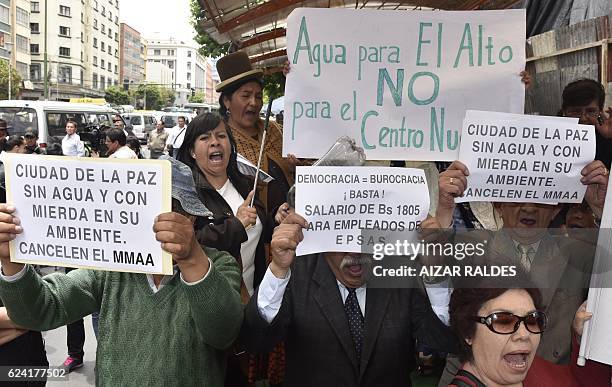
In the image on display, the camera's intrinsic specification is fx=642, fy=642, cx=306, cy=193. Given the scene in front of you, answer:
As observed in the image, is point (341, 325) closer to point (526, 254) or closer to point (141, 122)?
point (526, 254)

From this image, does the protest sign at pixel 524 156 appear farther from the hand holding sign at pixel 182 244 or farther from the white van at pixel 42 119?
the white van at pixel 42 119

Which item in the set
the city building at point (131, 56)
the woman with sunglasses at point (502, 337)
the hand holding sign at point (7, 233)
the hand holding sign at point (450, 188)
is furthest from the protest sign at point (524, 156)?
the city building at point (131, 56)

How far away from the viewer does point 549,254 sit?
7.84ft

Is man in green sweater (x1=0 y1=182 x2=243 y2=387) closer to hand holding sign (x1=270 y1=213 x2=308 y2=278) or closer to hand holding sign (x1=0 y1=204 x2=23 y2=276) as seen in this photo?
hand holding sign (x1=0 y1=204 x2=23 y2=276)

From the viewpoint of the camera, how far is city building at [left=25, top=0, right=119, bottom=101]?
6969 centimetres

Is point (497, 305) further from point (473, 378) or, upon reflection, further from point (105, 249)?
point (105, 249)

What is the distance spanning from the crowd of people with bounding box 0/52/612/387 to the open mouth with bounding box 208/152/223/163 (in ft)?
1.45

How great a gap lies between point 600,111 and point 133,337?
86.8 inches

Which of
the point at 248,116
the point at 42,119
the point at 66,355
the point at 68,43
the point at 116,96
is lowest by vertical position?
the point at 66,355

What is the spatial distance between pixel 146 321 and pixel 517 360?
1.19 metres

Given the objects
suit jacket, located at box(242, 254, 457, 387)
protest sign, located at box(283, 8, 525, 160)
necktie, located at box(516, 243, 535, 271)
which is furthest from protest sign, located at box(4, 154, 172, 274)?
necktie, located at box(516, 243, 535, 271)

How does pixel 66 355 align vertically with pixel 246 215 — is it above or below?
below

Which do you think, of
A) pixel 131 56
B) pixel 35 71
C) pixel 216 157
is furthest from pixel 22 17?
pixel 216 157

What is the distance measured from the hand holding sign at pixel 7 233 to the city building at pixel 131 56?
88.1m
